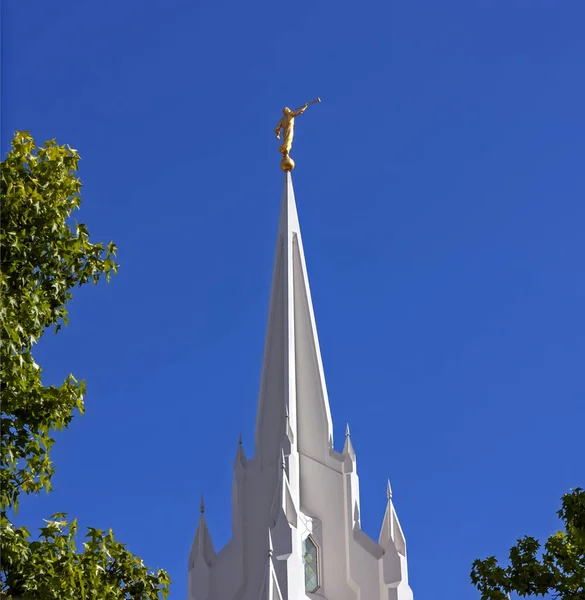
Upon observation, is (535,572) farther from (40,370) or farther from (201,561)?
(201,561)

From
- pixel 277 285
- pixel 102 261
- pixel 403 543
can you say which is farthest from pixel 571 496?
pixel 277 285

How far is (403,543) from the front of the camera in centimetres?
3281

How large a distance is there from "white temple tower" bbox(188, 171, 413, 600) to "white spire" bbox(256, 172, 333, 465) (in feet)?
0.09

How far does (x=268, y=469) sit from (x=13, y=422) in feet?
66.9

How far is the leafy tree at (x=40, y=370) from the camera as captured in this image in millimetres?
13195

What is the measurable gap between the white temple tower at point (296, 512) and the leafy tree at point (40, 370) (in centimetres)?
1615

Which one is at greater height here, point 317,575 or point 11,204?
point 317,575

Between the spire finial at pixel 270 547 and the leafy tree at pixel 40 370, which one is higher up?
the spire finial at pixel 270 547

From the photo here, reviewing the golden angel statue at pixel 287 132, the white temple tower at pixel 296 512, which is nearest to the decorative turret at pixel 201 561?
the white temple tower at pixel 296 512

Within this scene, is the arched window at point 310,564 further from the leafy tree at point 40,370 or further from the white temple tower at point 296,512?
the leafy tree at point 40,370

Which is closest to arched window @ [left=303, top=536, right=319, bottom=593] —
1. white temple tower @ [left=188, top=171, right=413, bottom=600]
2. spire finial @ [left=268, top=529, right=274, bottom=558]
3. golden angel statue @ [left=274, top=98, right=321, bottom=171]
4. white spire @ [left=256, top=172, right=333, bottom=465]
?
white temple tower @ [left=188, top=171, right=413, bottom=600]

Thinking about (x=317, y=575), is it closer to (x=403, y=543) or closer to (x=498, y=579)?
(x=403, y=543)

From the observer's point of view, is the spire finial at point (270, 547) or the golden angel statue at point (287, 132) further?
the golden angel statue at point (287, 132)

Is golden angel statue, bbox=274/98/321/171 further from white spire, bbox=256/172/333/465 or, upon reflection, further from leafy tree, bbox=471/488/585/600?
leafy tree, bbox=471/488/585/600
